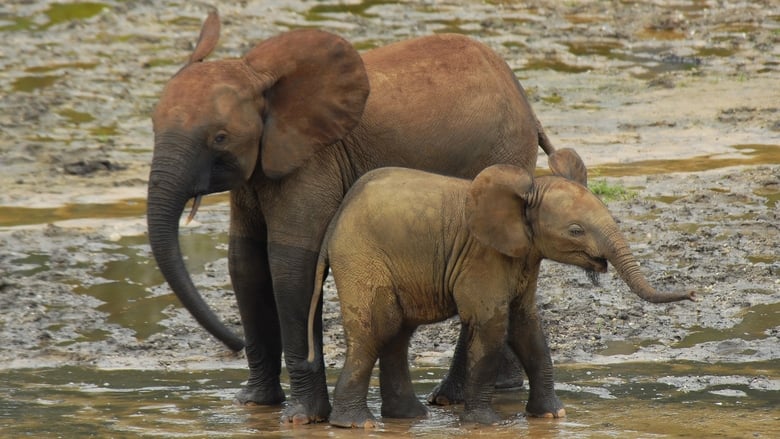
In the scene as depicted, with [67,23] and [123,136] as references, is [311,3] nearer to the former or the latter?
[67,23]

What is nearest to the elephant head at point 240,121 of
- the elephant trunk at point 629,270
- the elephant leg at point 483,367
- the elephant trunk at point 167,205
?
the elephant trunk at point 167,205

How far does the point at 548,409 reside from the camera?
26.8 ft

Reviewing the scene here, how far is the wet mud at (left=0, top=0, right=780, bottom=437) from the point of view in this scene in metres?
10.0

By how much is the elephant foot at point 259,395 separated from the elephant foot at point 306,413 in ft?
1.61

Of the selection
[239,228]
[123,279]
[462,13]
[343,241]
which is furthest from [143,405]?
[462,13]

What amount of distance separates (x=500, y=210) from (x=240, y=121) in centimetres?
133

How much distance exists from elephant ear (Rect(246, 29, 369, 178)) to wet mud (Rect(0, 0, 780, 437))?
158 cm

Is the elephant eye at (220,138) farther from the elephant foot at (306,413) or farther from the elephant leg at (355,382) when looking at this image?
the elephant foot at (306,413)

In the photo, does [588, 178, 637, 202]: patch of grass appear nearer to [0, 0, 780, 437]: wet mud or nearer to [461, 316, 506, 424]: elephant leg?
[0, 0, 780, 437]: wet mud

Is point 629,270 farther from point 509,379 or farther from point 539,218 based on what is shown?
point 509,379

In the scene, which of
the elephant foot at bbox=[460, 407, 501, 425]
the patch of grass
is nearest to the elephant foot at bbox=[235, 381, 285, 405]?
the elephant foot at bbox=[460, 407, 501, 425]

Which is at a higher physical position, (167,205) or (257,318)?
(167,205)

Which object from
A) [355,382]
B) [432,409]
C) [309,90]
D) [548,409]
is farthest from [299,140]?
[548,409]

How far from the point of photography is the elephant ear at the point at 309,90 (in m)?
7.98
